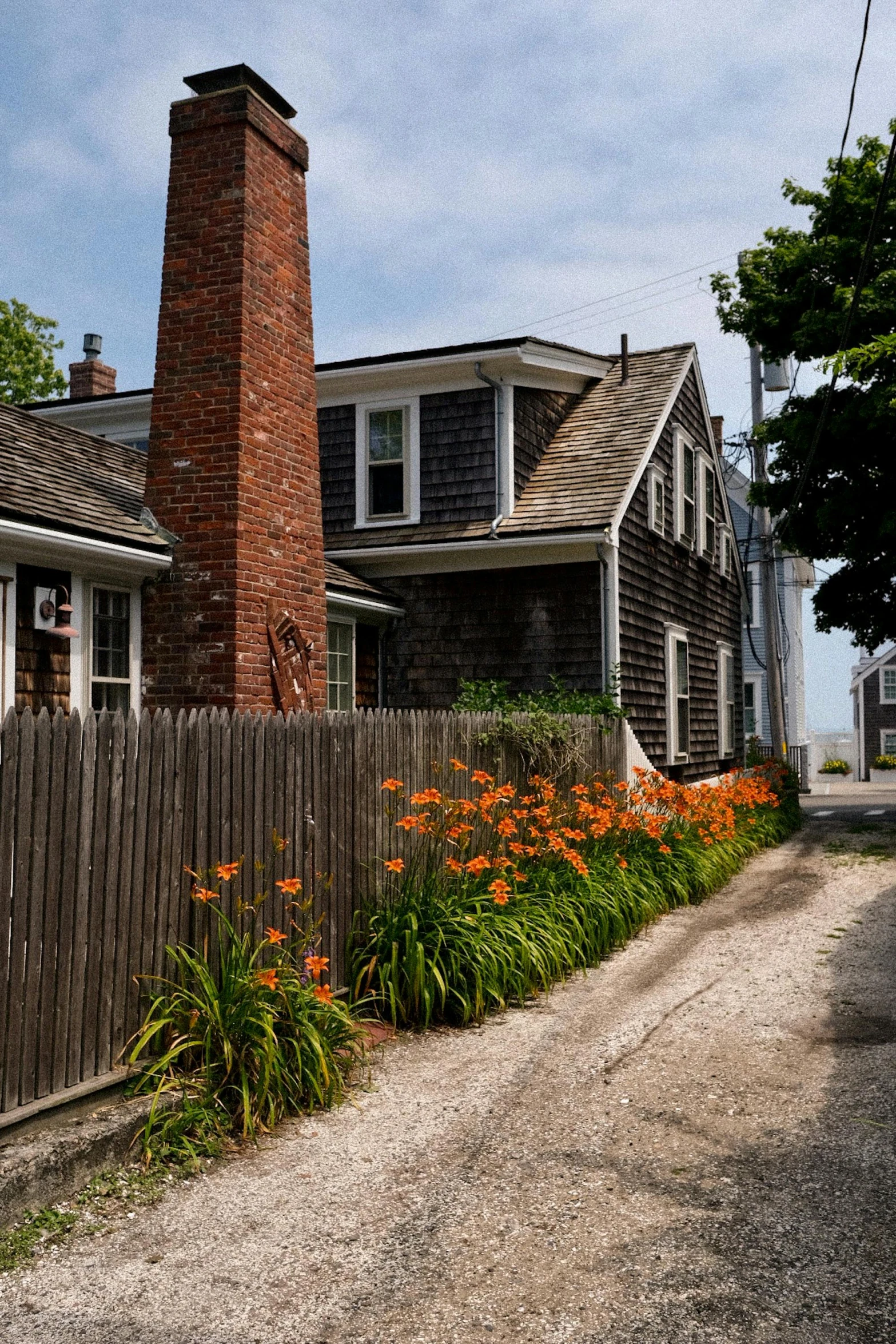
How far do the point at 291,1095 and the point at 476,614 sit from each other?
33.5 feet

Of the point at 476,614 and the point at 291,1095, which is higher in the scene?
the point at 476,614

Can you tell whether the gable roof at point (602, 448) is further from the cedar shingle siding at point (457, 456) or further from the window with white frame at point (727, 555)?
the window with white frame at point (727, 555)

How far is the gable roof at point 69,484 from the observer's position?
8734 millimetres

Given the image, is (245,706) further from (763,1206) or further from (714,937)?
(763,1206)

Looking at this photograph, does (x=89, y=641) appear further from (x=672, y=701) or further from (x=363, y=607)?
(x=672, y=701)

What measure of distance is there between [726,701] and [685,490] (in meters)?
4.54

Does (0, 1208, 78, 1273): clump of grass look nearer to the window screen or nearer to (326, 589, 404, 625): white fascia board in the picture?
(326, 589, 404, 625): white fascia board

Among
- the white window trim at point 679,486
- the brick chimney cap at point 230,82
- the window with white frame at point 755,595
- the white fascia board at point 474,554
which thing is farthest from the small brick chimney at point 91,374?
the window with white frame at point 755,595

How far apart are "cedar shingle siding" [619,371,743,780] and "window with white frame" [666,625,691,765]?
0.53 ft

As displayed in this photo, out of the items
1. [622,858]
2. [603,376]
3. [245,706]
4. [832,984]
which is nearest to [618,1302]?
[832,984]

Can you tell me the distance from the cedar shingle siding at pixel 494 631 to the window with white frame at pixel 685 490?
351 cm

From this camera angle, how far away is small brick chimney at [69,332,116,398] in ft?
65.2

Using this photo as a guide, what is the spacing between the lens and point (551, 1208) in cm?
418

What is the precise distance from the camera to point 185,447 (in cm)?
903
